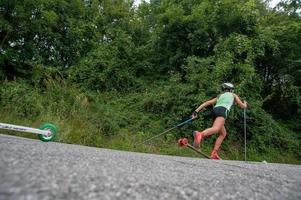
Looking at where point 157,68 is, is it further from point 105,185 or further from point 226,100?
point 105,185

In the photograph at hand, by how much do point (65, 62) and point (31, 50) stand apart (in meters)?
2.10

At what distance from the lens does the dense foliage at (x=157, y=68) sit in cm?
1015

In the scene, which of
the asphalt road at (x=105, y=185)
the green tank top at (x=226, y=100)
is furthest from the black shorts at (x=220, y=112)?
the asphalt road at (x=105, y=185)

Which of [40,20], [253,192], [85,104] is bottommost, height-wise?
[253,192]

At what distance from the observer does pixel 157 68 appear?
14586 millimetres

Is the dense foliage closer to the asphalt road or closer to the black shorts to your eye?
the black shorts

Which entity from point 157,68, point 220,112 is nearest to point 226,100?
point 220,112

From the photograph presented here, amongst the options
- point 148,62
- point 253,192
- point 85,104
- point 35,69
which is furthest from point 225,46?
point 253,192

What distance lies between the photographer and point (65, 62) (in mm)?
15211

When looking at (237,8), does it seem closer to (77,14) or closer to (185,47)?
(185,47)

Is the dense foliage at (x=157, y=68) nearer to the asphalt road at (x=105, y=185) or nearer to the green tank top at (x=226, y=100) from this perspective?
the green tank top at (x=226, y=100)

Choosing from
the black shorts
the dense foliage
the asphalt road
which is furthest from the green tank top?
the asphalt road

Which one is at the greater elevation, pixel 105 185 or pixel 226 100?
pixel 226 100

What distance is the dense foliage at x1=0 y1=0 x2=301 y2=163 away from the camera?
1015cm
